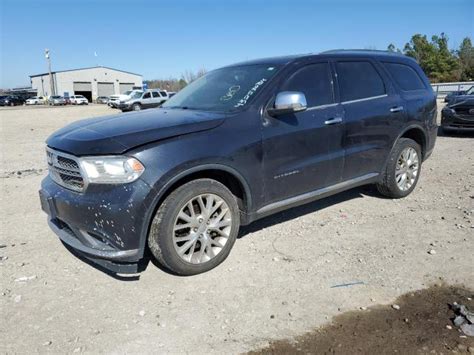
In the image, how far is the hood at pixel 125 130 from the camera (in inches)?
128

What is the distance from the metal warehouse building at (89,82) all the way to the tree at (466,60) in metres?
56.3

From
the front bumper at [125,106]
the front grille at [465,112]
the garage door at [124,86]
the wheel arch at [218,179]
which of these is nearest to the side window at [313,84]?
the wheel arch at [218,179]

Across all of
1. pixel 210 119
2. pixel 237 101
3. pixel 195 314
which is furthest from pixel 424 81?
pixel 195 314

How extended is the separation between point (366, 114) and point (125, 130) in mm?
2808

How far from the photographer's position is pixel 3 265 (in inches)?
155

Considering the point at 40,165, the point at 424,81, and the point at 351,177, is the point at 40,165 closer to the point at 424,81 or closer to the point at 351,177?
the point at 351,177

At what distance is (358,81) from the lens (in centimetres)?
493

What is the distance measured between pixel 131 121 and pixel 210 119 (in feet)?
2.38

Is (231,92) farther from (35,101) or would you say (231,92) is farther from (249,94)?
(35,101)

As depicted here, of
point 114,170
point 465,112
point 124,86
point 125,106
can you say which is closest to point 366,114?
point 114,170

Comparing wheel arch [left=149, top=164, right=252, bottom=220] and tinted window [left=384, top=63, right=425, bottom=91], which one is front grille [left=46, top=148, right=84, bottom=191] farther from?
tinted window [left=384, top=63, right=425, bottom=91]

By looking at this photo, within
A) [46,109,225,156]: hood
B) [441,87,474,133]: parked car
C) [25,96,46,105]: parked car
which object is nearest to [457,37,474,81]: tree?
[441,87,474,133]: parked car

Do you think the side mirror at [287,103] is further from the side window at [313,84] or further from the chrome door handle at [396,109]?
the chrome door handle at [396,109]

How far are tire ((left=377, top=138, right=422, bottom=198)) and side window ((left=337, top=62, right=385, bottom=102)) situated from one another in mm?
800
